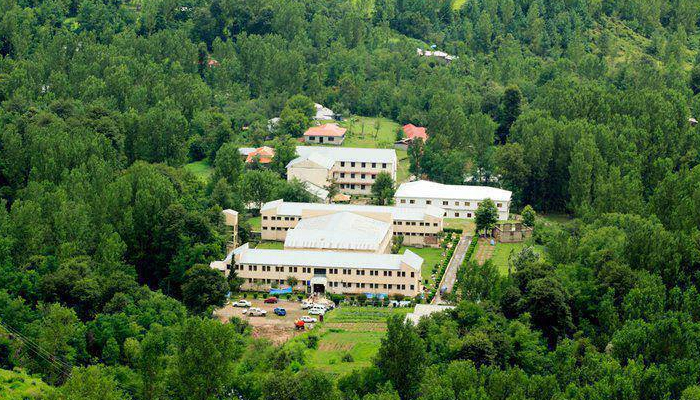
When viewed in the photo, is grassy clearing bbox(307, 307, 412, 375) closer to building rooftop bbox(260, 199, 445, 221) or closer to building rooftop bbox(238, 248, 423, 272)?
building rooftop bbox(238, 248, 423, 272)

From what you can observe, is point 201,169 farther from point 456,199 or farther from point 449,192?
point 456,199

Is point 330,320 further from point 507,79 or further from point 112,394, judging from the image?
point 507,79

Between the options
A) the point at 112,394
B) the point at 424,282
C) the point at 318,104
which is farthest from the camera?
the point at 318,104

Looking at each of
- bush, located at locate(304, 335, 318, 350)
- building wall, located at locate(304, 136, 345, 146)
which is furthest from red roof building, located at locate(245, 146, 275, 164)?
bush, located at locate(304, 335, 318, 350)

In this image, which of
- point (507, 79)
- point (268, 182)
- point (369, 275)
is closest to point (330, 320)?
point (369, 275)

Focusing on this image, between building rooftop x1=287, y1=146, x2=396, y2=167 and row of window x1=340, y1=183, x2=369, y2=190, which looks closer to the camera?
building rooftop x1=287, y1=146, x2=396, y2=167

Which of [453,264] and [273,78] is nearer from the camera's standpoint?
[453,264]

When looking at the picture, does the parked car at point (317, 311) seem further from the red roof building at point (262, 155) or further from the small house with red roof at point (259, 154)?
the red roof building at point (262, 155)

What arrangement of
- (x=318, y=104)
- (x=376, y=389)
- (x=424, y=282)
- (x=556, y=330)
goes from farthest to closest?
(x=318, y=104)
(x=424, y=282)
(x=556, y=330)
(x=376, y=389)
